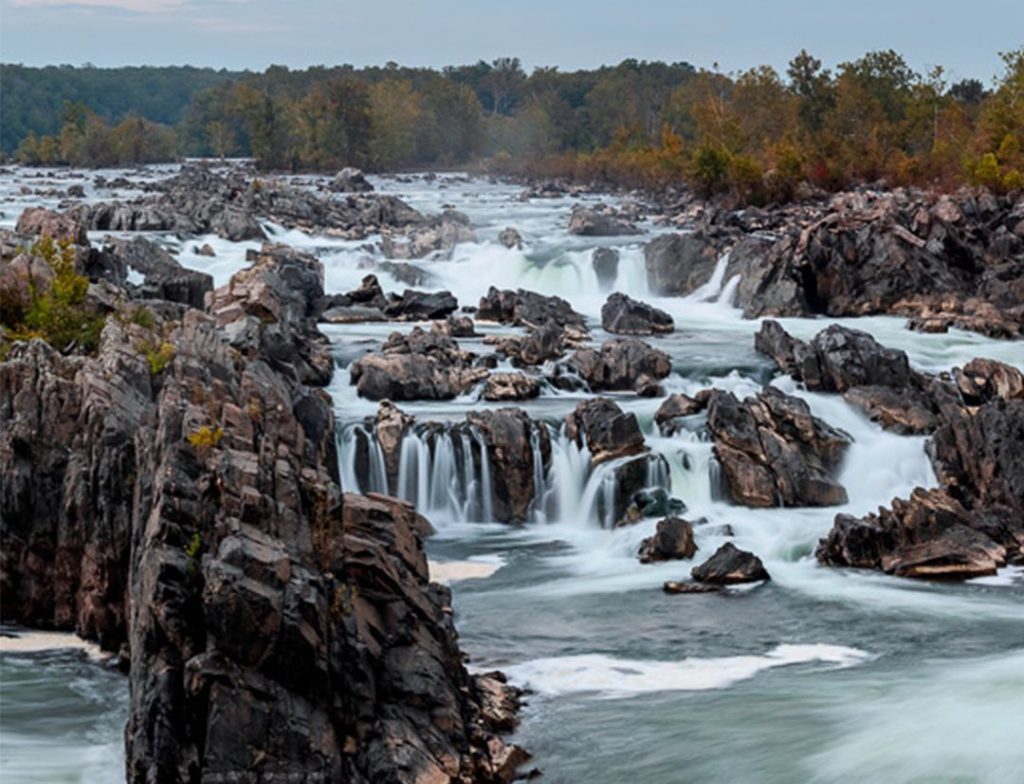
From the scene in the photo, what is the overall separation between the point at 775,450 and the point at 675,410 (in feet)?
8.67

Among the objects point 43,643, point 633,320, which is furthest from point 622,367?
point 43,643

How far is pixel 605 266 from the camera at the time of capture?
48406 millimetres

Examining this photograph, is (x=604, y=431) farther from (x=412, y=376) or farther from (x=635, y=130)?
(x=635, y=130)

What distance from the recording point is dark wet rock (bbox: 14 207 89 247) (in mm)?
37219

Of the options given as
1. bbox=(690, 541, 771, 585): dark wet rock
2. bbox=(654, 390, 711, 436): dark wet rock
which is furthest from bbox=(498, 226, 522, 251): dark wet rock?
bbox=(690, 541, 771, 585): dark wet rock

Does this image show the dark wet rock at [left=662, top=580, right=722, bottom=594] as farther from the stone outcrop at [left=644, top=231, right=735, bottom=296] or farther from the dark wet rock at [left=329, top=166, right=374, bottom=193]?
the dark wet rock at [left=329, top=166, right=374, bottom=193]

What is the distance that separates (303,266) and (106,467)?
24587 millimetres

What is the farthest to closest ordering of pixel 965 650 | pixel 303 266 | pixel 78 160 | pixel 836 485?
1. pixel 78 160
2. pixel 303 266
3. pixel 836 485
4. pixel 965 650

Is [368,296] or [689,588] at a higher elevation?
[368,296]

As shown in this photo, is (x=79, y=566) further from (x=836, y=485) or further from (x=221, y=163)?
(x=221, y=163)

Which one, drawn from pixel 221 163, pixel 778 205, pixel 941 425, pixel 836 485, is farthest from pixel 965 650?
pixel 221 163

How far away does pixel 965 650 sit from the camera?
61.8ft

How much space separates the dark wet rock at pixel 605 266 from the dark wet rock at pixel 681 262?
3.64 feet

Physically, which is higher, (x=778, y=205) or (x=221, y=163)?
(x=221, y=163)
